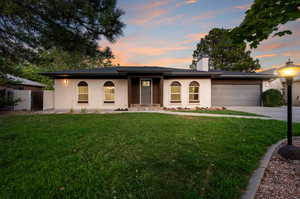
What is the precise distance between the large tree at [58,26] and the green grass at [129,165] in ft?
9.97

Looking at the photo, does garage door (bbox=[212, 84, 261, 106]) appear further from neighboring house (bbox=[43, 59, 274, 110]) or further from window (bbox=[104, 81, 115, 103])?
window (bbox=[104, 81, 115, 103])

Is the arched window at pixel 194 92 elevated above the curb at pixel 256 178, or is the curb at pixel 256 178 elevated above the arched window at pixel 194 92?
the arched window at pixel 194 92

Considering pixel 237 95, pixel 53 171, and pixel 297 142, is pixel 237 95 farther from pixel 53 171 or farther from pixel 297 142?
pixel 53 171

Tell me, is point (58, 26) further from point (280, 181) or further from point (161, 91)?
point (161, 91)

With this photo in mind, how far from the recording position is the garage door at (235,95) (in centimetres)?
1218

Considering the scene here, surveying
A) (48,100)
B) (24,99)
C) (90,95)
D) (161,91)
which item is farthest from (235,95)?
(24,99)

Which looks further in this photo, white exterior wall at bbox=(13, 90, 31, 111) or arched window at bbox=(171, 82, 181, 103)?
arched window at bbox=(171, 82, 181, 103)

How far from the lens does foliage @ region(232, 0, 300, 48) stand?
1.81 metres

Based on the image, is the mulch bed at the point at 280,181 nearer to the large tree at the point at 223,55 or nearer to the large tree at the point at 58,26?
the large tree at the point at 58,26

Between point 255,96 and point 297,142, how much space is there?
1080 cm

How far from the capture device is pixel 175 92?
11.2m

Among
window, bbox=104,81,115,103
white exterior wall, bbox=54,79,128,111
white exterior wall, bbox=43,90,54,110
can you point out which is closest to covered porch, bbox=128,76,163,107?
white exterior wall, bbox=54,79,128,111

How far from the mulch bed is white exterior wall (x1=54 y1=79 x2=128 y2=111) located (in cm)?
966

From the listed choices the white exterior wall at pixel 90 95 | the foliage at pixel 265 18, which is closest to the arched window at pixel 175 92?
the white exterior wall at pixel 90 95
